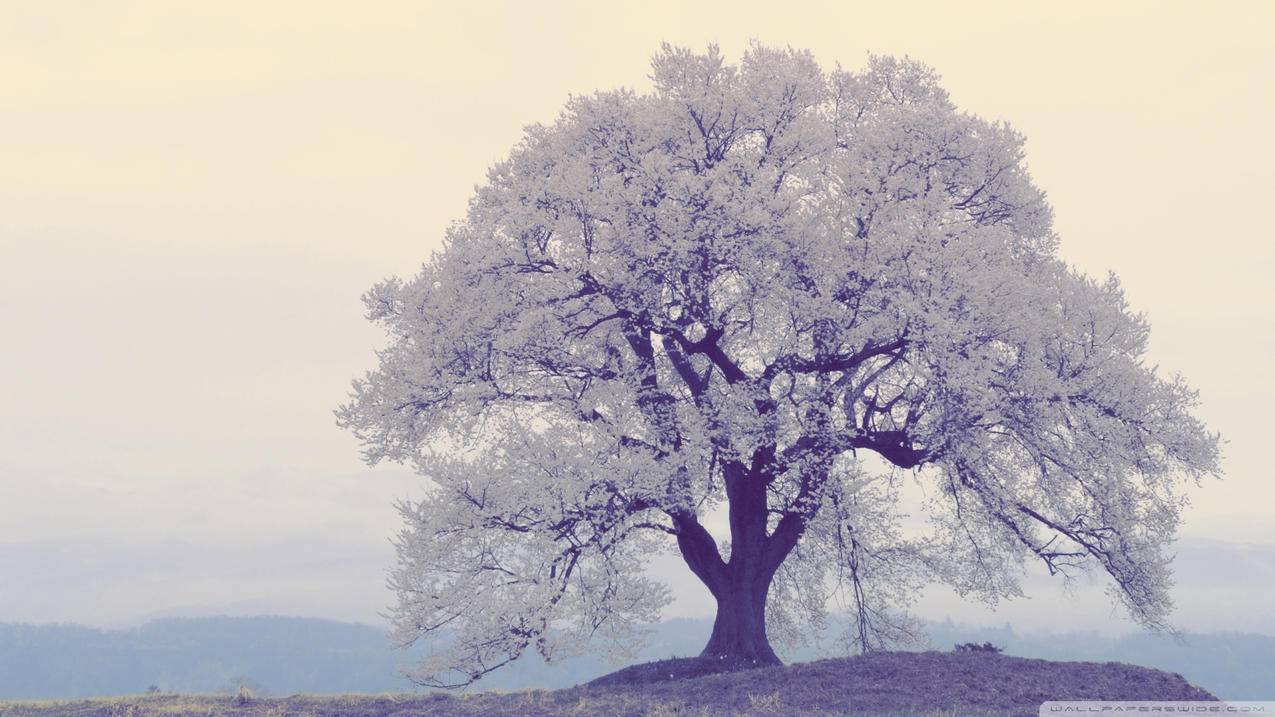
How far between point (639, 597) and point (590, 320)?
750 cm

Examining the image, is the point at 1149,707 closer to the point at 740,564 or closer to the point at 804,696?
the point at 804,696

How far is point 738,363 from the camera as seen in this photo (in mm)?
31031

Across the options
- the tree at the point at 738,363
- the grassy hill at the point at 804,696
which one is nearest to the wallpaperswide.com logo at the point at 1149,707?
the grassy hill at the point at 804,696

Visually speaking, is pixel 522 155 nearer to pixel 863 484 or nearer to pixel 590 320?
pixel 590 320

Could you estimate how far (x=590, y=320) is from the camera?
30469 mm

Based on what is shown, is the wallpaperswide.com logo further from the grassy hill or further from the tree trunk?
the tree trunk

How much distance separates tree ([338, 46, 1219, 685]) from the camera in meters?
27.8

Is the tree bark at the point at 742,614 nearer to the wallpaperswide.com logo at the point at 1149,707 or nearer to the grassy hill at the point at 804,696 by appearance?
the grassy hill at the point at 804,696

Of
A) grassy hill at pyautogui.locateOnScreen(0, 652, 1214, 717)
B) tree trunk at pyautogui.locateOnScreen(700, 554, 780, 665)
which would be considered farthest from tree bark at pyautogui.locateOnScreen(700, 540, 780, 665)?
grassy hill at pyautogui.locateOnScreen(0, 652, 1214, 717)

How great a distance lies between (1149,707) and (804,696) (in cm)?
739

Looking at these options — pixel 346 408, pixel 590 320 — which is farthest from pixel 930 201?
pixel 346 408

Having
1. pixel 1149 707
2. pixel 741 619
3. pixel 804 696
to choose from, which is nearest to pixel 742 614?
pixel 741 619

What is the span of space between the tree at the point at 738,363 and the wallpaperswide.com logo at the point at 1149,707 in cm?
556

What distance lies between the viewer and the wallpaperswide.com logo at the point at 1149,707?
76.3ft
